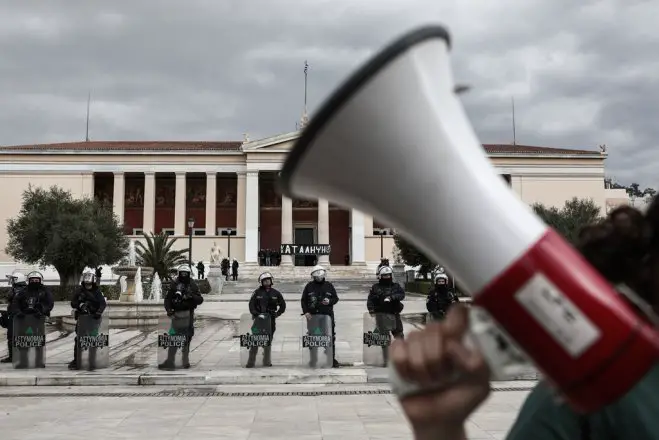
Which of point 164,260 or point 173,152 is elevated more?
point 173,152

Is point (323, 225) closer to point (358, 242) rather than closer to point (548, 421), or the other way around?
point (358, 242)

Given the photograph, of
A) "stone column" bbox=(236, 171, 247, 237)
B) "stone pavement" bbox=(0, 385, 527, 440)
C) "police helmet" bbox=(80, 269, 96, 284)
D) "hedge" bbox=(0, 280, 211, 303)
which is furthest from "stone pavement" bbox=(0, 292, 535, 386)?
"stone column" bbox=(236, 171, 247, 237)

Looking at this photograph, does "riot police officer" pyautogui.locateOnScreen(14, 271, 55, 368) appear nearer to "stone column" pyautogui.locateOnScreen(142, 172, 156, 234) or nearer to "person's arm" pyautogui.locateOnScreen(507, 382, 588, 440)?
"person's arm" pyautogui.locateOnScreen(507, 382, 588, 440)

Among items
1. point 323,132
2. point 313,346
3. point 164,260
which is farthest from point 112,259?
point 323,132

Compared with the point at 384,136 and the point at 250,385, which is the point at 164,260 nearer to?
the point at 250,385

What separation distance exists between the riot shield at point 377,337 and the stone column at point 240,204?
5160 cm

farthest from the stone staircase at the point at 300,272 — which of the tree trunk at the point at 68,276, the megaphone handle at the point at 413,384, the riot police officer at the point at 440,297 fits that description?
the megaphone handle at the point at 413,384

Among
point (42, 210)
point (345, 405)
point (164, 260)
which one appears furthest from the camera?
point (42, 210)

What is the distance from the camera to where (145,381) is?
404 inches

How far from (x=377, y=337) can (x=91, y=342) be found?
525 cm

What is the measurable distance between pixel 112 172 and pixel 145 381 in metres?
55.1

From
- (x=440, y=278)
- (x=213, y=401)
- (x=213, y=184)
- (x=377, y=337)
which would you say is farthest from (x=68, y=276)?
(x=213, y=401)

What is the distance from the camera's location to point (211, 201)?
6259cm

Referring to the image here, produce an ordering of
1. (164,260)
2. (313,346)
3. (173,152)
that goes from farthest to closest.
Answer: (173,152)
(164,260)
(313,346)
